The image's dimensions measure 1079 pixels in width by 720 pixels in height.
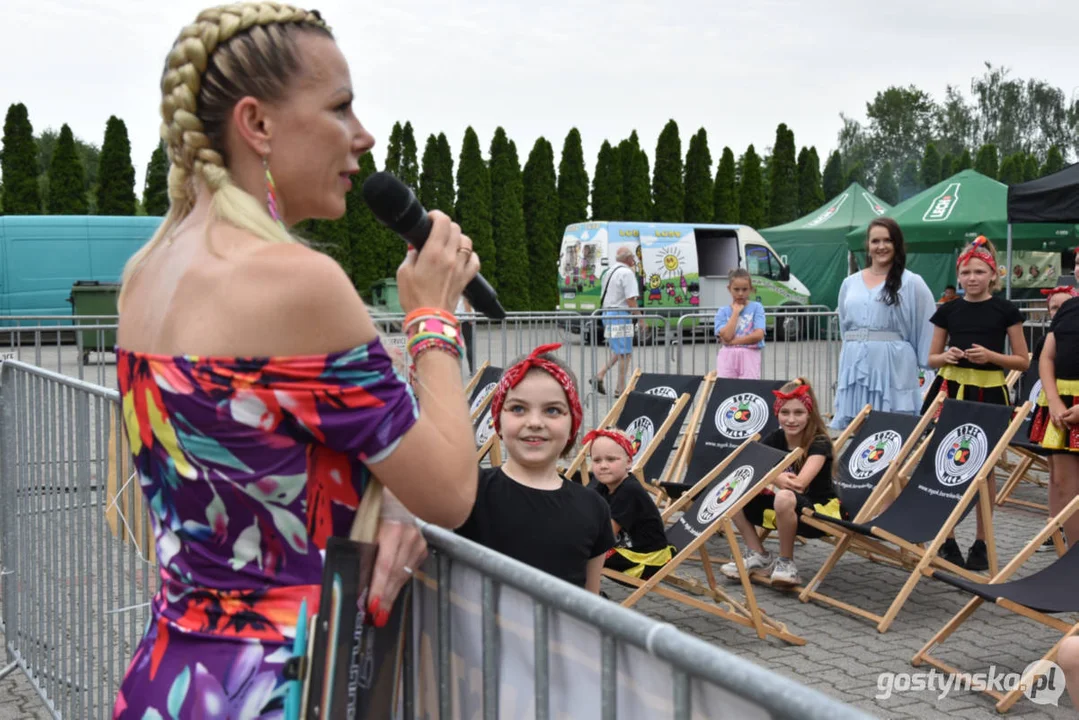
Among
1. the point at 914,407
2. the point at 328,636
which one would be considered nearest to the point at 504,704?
the point at 328,636

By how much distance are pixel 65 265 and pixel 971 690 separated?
22.0 metres

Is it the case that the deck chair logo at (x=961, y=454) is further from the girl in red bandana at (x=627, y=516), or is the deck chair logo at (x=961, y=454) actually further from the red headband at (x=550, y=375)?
the red headband at (x=550, y=375)

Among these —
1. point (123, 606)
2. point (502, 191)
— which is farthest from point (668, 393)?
point (502, 191)

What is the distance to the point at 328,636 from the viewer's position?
142 centimetres

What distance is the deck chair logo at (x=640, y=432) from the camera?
6789mm

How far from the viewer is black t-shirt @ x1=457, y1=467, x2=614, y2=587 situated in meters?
3.34

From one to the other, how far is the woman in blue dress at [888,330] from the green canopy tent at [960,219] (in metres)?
9.00

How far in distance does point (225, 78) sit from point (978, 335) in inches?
244

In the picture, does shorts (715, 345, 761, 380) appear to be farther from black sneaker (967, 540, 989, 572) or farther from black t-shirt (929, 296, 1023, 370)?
black sneaker (967, 540, 989, 572)

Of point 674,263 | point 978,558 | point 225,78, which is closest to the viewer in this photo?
point 225,78

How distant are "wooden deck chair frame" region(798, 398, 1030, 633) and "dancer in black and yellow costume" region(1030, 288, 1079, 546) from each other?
60 centimetres

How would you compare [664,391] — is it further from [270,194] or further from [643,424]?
[270,194]

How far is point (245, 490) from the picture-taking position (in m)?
1.39

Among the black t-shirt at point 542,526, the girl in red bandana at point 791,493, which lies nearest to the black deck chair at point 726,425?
the girl in red bandana at point 791,493
